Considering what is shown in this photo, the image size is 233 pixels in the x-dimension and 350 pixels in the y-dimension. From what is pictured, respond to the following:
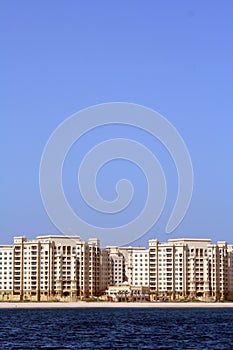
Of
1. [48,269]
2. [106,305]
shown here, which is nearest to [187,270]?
[106,305]

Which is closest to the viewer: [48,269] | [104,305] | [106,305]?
[106,305]

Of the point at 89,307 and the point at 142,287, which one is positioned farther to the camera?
the point at 142,287

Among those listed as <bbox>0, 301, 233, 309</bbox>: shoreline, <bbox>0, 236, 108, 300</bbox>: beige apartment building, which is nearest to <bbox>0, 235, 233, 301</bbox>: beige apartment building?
<bbox>0, 236, 108, 300</bbox>: beige apartment building

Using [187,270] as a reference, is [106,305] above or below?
below

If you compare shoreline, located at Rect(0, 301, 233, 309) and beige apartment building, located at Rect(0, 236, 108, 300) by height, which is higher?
beige apartment building, located at Rect(0, 236, 108, 300)

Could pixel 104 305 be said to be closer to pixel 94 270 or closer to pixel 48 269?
pixel 48 269

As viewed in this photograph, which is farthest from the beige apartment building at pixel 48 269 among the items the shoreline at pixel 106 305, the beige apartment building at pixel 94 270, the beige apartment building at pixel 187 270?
the beige apartment building at pixel 187 270

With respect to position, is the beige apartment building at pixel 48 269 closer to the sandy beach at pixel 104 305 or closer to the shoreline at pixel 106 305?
the shoreline at pixel 106 305

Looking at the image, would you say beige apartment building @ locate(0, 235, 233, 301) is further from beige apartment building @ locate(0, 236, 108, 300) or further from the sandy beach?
the sandy beach

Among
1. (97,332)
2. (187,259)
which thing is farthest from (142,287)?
(97,332)

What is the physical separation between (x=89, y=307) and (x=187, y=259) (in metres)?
26.7

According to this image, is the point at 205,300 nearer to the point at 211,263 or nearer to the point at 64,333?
the point at 211,263

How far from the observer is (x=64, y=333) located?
66.6 m

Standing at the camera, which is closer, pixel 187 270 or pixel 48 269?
pixel 48 269
